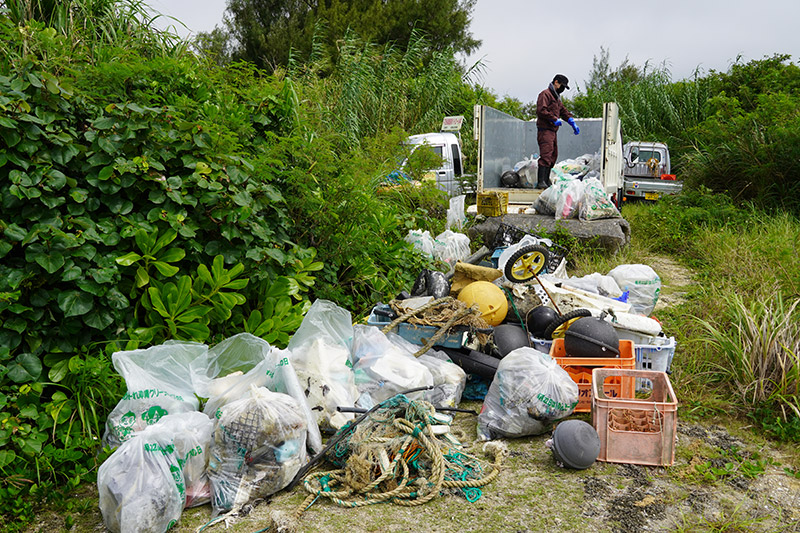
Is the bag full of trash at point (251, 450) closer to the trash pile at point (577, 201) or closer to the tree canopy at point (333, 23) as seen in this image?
the trash pile at point (577, 201)

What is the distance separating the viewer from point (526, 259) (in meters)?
4.86

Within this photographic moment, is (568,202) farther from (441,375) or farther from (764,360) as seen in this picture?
(441,375)

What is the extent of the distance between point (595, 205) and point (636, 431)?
4948 millimetres

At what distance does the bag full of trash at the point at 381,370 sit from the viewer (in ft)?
12.4

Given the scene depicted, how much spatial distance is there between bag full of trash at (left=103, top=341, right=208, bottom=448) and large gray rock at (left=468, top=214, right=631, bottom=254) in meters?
4.68

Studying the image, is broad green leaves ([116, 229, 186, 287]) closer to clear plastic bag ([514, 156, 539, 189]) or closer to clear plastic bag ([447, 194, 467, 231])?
clear plastic bag ([447, 194, 467, 231])

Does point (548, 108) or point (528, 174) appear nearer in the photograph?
point (548, 108)

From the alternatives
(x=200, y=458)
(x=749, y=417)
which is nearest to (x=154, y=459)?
(x=200, y=458)

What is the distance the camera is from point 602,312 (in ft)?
13.7

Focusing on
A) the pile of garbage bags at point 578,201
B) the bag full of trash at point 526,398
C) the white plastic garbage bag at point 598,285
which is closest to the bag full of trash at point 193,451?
the bag full of trash at point 526,398

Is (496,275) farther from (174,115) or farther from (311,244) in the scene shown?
(174,115)

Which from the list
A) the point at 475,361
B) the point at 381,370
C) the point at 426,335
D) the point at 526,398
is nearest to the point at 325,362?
the point at 381,370

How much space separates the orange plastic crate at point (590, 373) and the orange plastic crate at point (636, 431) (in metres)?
0.32

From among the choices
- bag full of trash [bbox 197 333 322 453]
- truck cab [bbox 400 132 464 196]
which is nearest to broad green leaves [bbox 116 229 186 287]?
bag full of trash [bbox 197 333 322 453]
